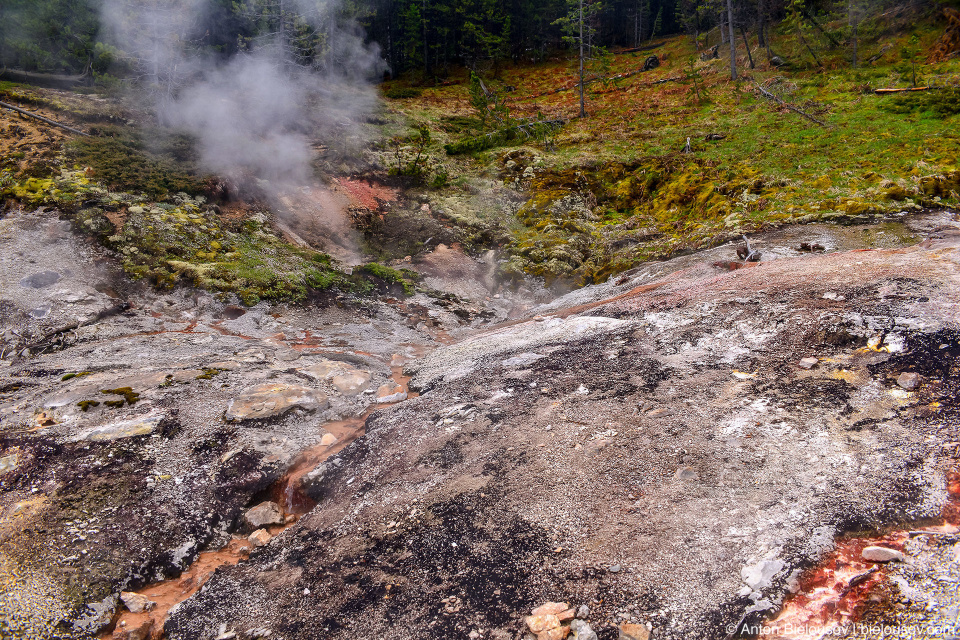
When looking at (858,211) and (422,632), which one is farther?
(858,211)

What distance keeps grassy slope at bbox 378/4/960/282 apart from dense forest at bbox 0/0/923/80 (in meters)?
3.41

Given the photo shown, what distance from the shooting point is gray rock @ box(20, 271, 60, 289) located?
867 cm

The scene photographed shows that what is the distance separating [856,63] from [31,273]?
32.0 metres

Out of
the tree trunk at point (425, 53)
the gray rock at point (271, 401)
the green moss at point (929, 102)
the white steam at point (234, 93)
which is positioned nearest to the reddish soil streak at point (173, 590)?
the gray rock at point (271, 401)

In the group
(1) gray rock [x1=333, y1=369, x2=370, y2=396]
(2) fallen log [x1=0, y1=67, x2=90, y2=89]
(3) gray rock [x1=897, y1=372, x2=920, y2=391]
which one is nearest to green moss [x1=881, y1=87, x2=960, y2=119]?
(3) gray rock [x1=897, y1=372, x2=920, y2=391]

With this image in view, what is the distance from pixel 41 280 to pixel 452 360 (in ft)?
26.5

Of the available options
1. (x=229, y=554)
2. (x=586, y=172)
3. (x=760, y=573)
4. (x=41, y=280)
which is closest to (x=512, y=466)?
(x=760, y=573)

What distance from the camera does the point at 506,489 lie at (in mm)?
4266

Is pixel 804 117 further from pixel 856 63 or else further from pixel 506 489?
pixel 506 489

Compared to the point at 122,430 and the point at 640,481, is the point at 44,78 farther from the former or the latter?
the point at 640,481

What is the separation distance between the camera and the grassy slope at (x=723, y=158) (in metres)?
12.2

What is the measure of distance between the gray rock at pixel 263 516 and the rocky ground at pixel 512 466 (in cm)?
3

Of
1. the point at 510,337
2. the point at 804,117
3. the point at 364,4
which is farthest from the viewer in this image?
the point at 364,4

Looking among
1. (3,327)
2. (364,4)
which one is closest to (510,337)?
(3,327)
